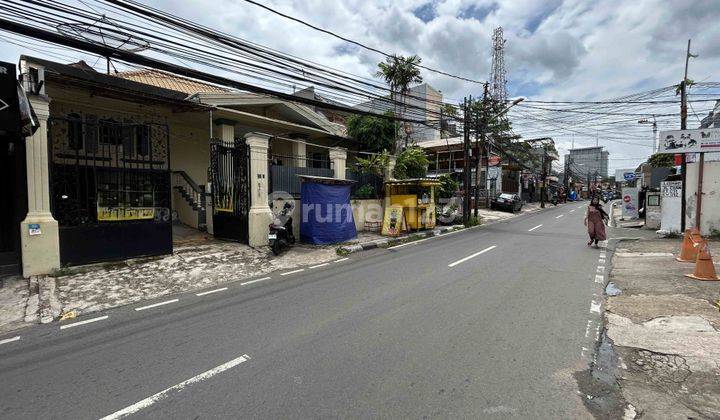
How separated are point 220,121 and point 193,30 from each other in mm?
6877

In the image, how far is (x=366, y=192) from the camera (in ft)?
51.4

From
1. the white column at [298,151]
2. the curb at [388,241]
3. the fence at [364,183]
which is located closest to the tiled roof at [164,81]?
the white column at [298,151]

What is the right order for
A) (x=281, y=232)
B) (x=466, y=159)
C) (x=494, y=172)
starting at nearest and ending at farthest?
(x=281, y=232) < (x=466, y=159) < (x=494, y=172)

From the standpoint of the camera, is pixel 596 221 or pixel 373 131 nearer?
pixel 596 221

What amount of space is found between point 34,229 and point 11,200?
105 centimetres

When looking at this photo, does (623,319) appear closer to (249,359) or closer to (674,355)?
(674,355)

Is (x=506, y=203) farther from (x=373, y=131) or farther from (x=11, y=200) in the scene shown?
(x=11, y=200)

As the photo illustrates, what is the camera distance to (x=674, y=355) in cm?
399

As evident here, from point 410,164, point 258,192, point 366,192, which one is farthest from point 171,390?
point 410,164

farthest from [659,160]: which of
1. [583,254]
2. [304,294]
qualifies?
[304,294]

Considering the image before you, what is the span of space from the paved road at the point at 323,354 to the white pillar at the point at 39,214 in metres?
3.16

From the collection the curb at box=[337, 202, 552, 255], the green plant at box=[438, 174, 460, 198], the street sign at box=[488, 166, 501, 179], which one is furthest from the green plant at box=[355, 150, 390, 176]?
the street sign at box=[488, 166, 501, 179]

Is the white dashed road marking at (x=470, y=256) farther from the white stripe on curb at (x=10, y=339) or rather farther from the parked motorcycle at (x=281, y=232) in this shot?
the white stripe on curb at (x=10, y=339)

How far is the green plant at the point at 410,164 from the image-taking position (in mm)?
17406
